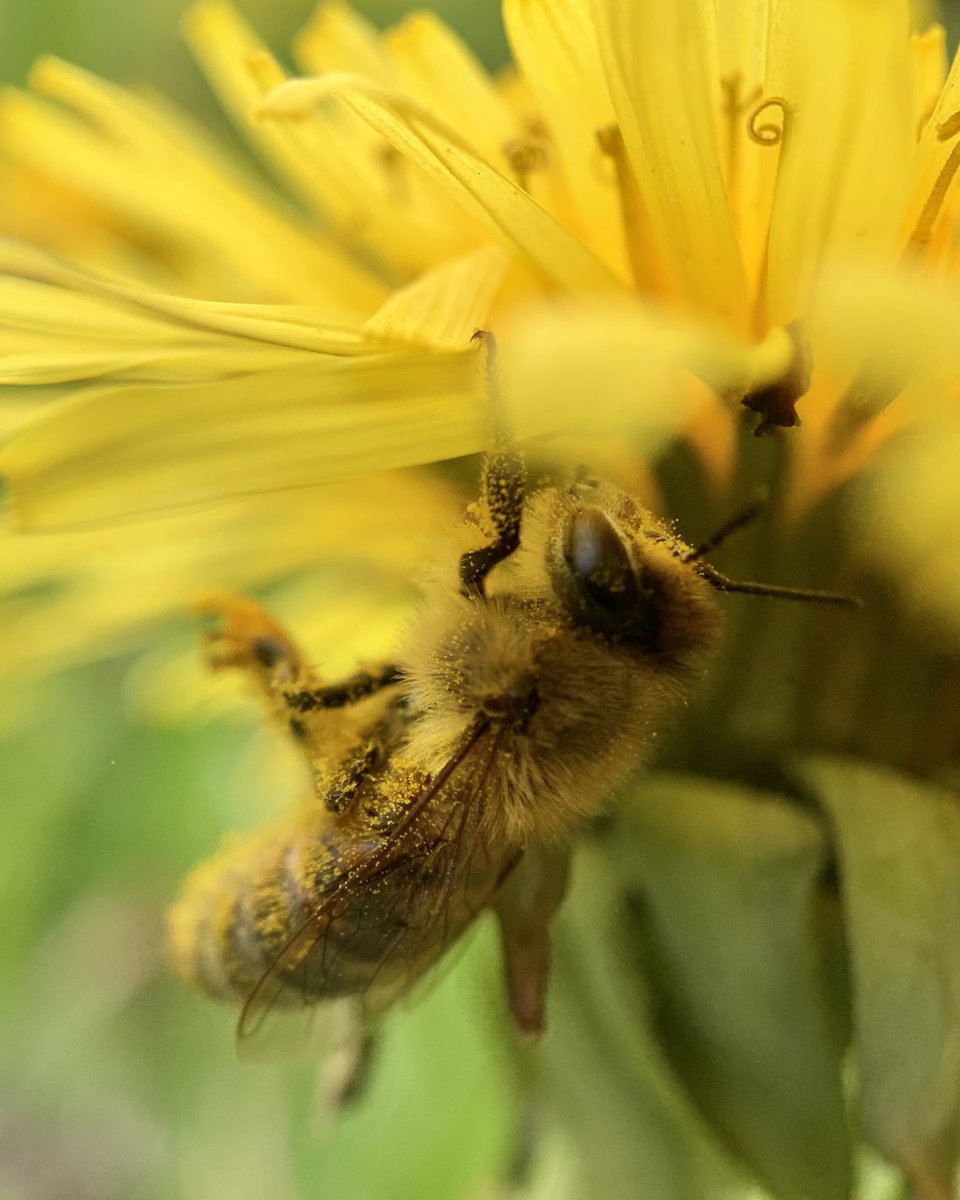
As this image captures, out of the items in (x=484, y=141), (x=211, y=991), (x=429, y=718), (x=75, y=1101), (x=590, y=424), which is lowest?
(x=75, y=1101)

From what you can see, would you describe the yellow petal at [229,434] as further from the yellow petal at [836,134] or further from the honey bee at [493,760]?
the yellow petal at [836,134]

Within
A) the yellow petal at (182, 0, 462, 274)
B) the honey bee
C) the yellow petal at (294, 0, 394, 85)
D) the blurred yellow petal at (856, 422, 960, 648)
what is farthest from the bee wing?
the yellow petal at (294, 0, 394, 85)

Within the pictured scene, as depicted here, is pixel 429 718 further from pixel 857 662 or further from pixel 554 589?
pixel 857 662

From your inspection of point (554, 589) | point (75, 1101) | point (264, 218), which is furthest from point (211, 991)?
point (75, 1101)

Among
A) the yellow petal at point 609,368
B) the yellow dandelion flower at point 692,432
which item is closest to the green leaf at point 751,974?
the yellow dandelion flower at point 692,432

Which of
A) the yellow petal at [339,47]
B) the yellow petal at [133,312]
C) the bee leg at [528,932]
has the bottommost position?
the bee leg at [528,932]

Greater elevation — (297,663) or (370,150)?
(370,150)
